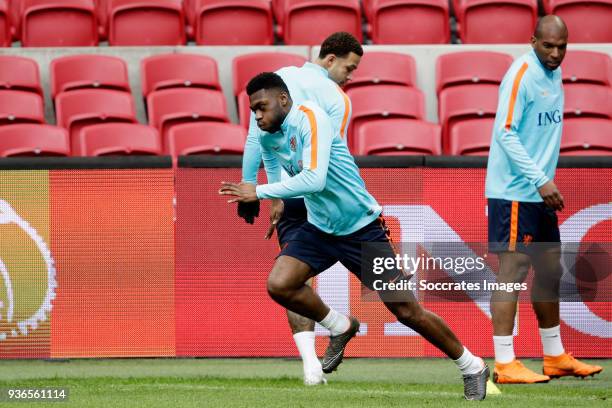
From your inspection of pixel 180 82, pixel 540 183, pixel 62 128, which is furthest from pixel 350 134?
pixel 540 183

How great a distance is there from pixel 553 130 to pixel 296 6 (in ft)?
17.6

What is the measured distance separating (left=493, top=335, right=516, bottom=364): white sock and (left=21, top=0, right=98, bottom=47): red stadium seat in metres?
6.52

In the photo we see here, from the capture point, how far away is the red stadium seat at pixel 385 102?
10578 mm

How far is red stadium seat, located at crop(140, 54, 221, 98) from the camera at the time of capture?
1114 cm

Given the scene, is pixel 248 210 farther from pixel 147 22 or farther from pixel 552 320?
pixel 147 22

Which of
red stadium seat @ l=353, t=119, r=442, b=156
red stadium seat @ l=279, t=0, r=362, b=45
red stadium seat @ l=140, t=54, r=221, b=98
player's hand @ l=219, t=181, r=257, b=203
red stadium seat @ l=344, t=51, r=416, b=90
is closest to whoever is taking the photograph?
player's hand @ l=219, t=181, r=257, b=203

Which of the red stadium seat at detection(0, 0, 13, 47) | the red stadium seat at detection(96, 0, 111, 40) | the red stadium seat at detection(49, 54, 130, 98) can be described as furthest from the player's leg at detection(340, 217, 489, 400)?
the red stadium seat at detection(96, 0, 111, 40)

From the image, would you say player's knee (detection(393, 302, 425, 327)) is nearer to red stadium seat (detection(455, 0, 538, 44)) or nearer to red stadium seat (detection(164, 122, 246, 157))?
red stadium seat (detection(164, 122, 246, 157))

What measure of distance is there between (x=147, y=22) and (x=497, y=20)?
3368mm

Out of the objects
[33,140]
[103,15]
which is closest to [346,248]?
[33,140]

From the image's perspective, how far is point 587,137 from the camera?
399 inches

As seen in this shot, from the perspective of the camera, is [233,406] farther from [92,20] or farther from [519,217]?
[92,20]

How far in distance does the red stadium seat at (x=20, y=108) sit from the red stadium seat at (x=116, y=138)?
2.11ft

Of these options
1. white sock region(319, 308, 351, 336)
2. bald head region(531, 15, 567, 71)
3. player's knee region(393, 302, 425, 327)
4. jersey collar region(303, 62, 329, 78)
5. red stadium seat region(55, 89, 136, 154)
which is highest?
bald head region(531, 15, 567, 71)
